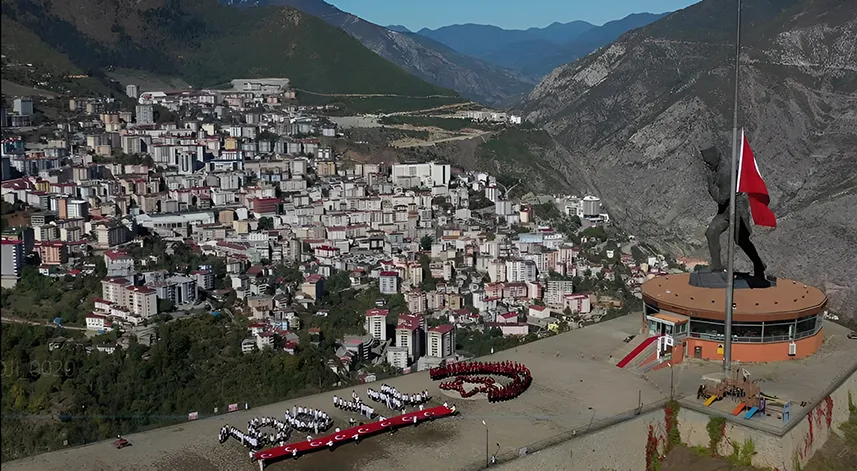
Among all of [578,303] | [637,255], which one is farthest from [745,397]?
[637,255]

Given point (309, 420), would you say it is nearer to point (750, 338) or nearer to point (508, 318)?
point (750, 338)

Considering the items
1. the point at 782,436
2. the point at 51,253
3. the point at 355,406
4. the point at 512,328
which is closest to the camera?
the point at 782,436

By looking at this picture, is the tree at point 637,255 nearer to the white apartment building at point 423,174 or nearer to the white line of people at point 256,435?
the white apartment building at point 423,174

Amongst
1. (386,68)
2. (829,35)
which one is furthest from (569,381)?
(386,68)

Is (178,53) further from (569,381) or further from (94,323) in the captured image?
(569,381)

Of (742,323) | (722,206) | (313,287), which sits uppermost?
(722,206)

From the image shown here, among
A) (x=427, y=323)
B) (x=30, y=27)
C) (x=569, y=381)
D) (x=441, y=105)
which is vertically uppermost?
(x=30, y=27)

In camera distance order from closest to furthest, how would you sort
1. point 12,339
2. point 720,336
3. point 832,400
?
point 832,400
point 720,336
point 12,339
